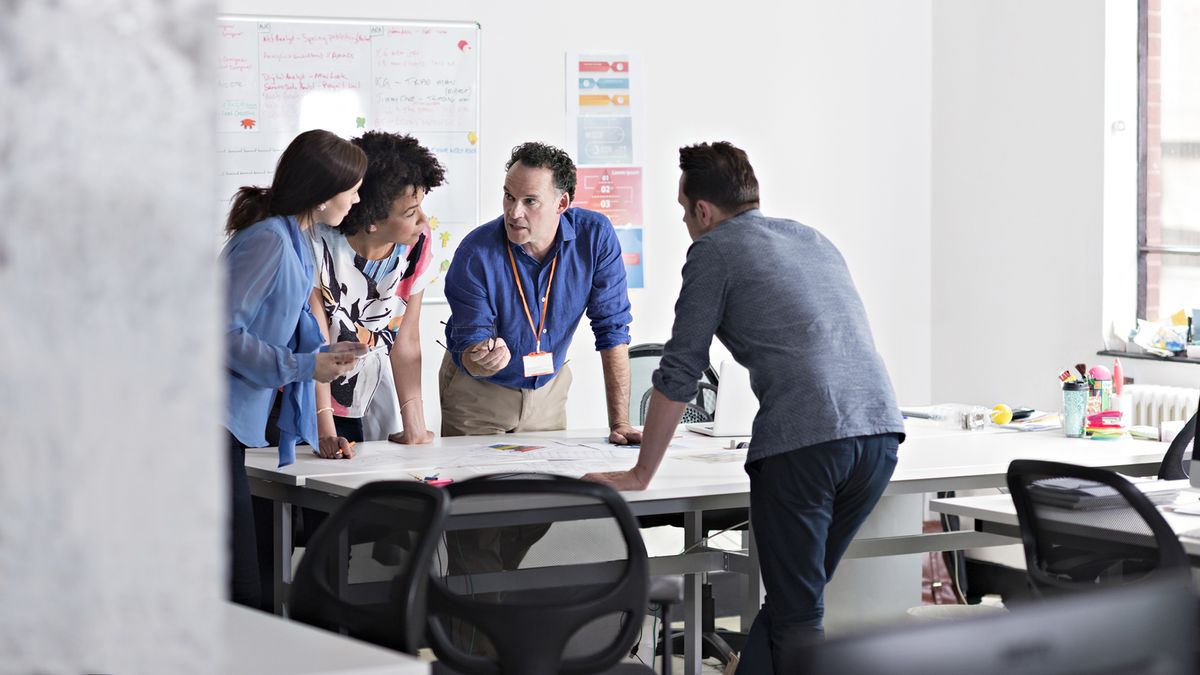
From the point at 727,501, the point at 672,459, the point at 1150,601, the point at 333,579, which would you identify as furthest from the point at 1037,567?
the point at 1150,601

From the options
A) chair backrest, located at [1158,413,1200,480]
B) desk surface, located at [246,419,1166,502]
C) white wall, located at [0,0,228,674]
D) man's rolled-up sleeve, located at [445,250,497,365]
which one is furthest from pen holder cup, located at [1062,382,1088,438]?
white wall, located at [0,0,228,674]

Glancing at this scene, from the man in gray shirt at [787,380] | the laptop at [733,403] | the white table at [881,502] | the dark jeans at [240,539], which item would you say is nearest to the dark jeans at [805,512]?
the man in gray shirt at [787,380]

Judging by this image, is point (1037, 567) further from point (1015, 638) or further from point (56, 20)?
point (56, 20)

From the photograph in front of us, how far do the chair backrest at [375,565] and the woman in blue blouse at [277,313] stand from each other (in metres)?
0.71

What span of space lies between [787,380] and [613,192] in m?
3.24

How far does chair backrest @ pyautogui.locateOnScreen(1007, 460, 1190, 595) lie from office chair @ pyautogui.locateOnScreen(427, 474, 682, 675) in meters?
0.80

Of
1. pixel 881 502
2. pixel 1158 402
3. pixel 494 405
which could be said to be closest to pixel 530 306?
pixel 494 405

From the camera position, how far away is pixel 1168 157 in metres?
5.80

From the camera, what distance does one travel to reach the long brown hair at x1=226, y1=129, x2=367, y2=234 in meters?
3.36

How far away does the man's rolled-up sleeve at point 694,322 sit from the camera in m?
3.06

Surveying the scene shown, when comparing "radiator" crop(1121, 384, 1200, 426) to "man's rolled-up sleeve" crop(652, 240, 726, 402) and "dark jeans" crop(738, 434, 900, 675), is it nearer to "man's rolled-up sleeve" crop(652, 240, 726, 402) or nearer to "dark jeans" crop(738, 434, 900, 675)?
"dark jeans" crop(738, 434, 900, 675)

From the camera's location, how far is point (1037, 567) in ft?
9.38

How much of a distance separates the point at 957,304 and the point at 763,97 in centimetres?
144

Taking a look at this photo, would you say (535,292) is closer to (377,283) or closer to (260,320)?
(377,283)
